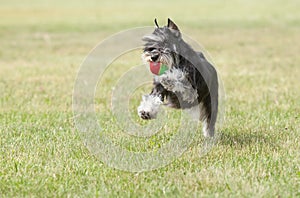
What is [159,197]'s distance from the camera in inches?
214

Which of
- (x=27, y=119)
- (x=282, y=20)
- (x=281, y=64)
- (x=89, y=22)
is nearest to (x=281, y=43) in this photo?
(x=281, y=64)

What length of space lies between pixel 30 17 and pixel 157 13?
7.19m

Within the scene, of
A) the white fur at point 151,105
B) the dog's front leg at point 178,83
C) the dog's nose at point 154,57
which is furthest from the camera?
the white fur at point 151,105

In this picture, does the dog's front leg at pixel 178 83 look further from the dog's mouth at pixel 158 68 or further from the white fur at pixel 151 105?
the white fur at pixel 151 105

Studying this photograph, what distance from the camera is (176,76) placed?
7102 mm

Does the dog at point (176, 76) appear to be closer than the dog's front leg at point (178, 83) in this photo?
Yes

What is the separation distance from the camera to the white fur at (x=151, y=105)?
7.28 meters

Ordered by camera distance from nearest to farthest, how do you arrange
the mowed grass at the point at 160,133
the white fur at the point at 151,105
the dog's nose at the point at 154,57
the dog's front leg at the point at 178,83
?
the mowed grass at the point at 160,133 < the dog's nose at the point at 154,57 < the dog's front leg at the point at 178,83 < the white fur at the point at 151,105

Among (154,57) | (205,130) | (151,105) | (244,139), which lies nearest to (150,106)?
(151,105)

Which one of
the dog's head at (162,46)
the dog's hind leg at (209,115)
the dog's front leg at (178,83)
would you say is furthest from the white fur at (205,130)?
the dog's head at (162,46)

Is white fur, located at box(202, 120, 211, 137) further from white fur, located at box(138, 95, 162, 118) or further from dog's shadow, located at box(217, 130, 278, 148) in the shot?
white fur, located at box(138, 95, 162, 118)

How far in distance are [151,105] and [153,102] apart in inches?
2.0

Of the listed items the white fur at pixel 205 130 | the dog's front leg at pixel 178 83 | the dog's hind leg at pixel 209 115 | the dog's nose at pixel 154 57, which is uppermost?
the dog's nose at pixel 154 57

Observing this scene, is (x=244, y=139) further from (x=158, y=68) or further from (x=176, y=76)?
(x=158, y=68)
